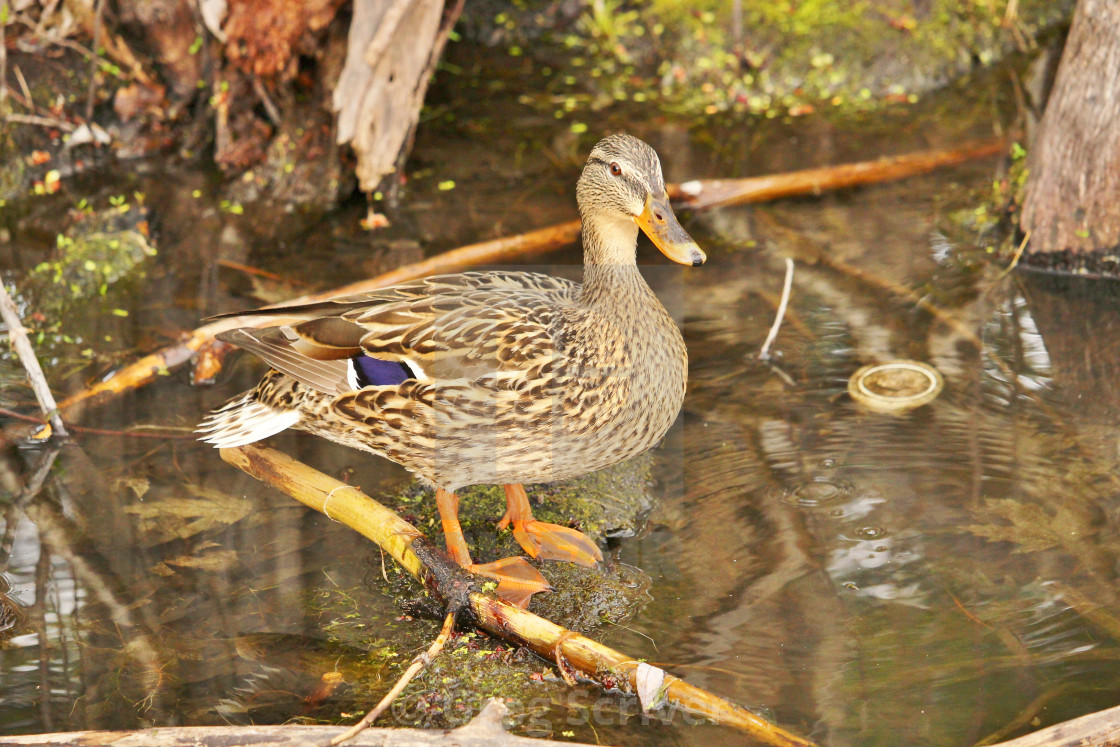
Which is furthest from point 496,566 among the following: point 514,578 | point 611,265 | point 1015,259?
point 1015,259

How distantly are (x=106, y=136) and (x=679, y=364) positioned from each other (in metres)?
4.82

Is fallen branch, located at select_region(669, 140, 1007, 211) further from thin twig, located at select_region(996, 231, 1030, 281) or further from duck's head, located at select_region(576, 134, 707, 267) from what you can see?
duck's head, located at select_region(576, 134, 707, 267)

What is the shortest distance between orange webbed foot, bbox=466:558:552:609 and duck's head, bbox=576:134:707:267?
1199mm

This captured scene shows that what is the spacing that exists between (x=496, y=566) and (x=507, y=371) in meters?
0.73

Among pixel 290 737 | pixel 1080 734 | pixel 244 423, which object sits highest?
pixel 244 423

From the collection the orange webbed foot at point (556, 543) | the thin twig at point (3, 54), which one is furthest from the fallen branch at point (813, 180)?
the thin twig at point (3, 54)

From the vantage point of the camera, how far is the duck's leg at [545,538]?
3.79 metres

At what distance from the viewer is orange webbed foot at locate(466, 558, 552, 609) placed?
3547 millimetres

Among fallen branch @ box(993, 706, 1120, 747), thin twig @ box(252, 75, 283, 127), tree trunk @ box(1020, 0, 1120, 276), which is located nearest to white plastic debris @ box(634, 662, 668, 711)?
fallen branch @ box(993, 706, 1120, 747)

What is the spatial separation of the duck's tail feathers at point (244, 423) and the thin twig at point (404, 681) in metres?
0.95

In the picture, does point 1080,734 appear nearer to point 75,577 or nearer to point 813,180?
point 75,577

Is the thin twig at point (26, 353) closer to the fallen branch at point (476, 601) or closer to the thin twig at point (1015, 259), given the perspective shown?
the fallen branch at point (476, 601)

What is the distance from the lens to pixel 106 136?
6.81 m

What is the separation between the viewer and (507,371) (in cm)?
345
